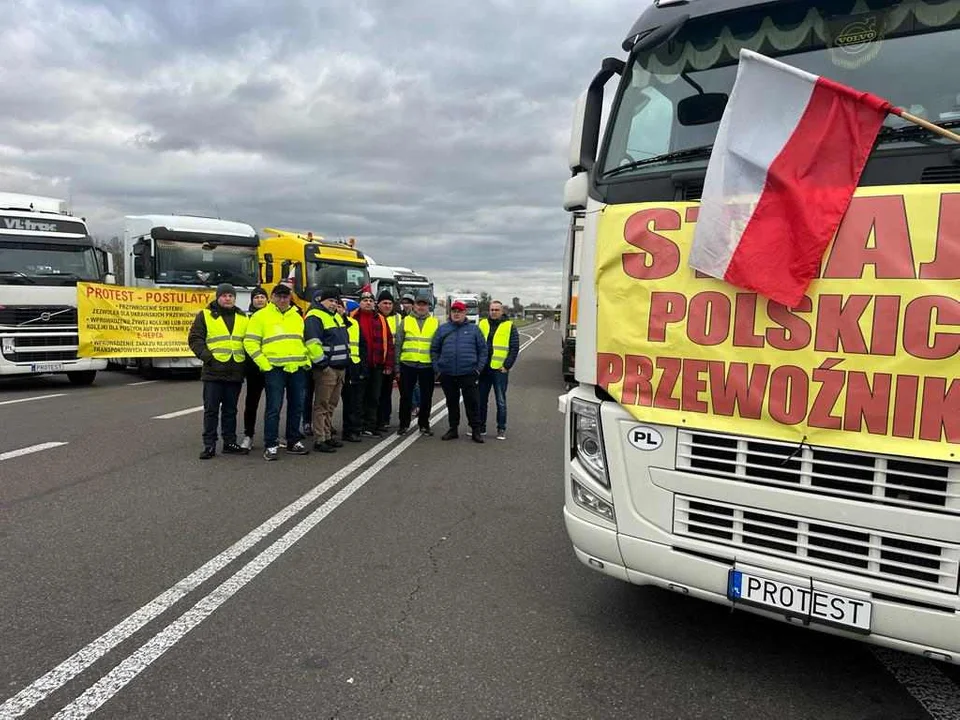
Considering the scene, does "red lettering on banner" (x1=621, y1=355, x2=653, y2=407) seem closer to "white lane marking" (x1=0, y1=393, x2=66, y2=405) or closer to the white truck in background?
"white lane marking" (x1=0, y1=393, x2=66, y2=405)

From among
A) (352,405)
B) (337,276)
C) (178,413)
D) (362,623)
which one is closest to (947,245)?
(362,623)

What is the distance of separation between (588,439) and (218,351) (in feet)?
17.2

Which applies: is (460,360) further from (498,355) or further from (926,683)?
(926,683)

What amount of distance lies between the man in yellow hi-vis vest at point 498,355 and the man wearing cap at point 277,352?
2.65m

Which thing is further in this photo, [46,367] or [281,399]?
[46,367]

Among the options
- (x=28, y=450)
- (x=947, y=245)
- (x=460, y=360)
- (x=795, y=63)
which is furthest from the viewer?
(x=460, y=360)

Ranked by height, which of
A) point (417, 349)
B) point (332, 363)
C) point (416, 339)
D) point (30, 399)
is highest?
point (416, 339)

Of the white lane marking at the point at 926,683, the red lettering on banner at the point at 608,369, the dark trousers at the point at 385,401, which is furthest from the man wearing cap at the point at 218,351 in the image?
the white lane marking at the point at 926,683

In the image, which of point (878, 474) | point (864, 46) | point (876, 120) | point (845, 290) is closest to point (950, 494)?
point (878, 474)

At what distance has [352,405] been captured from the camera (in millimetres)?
8570

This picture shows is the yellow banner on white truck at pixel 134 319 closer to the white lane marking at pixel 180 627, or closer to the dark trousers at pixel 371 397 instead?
the dark trousers at pixel 371 397

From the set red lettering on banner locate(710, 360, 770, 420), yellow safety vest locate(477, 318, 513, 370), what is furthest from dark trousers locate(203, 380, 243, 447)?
red lettering on banner locate(710, 360, 770, 420)

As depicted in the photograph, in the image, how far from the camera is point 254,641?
10.9ft

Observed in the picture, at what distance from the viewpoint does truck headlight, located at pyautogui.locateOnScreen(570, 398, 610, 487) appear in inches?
126
